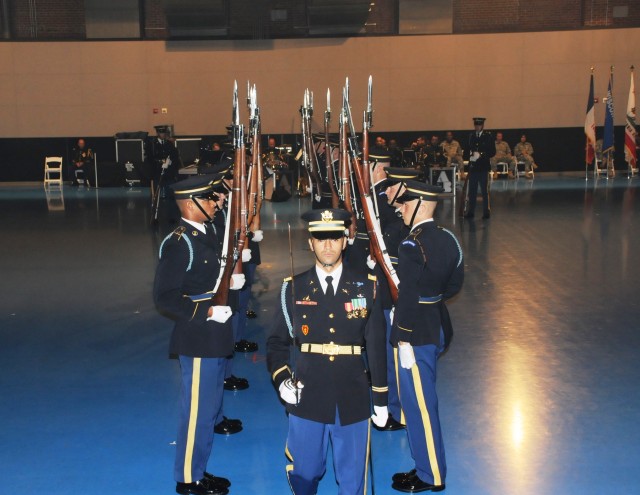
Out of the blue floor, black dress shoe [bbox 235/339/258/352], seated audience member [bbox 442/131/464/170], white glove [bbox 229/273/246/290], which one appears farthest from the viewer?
seated audience member [bbox 442/131/464/170]

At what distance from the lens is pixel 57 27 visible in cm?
2366

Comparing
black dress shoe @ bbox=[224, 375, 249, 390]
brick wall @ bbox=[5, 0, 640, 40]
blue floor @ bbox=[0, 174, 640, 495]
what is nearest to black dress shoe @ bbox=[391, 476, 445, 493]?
blue floor @ bbox=[0, 174, 640, 495]

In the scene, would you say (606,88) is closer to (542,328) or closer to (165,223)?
(165,223)

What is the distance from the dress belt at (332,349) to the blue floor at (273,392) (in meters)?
1.23

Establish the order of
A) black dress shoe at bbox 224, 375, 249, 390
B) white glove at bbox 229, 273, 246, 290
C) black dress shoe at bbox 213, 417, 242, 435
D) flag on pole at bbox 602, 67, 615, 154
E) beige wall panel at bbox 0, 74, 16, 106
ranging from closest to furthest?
white glove at bbox 229, 273, 246, 290, black dress shoe at bbox 213, 417, 242, 435, black dress shoe at bbox 224, 375, 249, 390, flag on pole at bbox 602, 67, 615, 154, beige wall panel at bbox 0, 74, 16, 106

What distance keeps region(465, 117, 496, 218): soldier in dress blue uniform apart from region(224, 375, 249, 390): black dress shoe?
948 cm

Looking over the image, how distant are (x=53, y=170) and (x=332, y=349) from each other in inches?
832

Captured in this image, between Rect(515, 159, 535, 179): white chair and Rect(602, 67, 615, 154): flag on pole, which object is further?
Rect(515, 159, 535, 179): white chair

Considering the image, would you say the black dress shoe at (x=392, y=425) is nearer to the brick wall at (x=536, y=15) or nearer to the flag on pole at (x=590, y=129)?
the flag on pole at (x=590, y=129)

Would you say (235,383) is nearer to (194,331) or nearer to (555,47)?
(194,331)

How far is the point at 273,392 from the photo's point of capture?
6.09 metres

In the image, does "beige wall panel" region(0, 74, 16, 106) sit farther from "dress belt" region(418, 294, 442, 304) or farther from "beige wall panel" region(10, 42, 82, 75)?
"dress belt" region(418, 294, 442, 304)

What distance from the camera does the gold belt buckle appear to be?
3701 mm

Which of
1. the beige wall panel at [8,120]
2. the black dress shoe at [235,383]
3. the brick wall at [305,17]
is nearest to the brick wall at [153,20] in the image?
the brick wall at [305,17]
